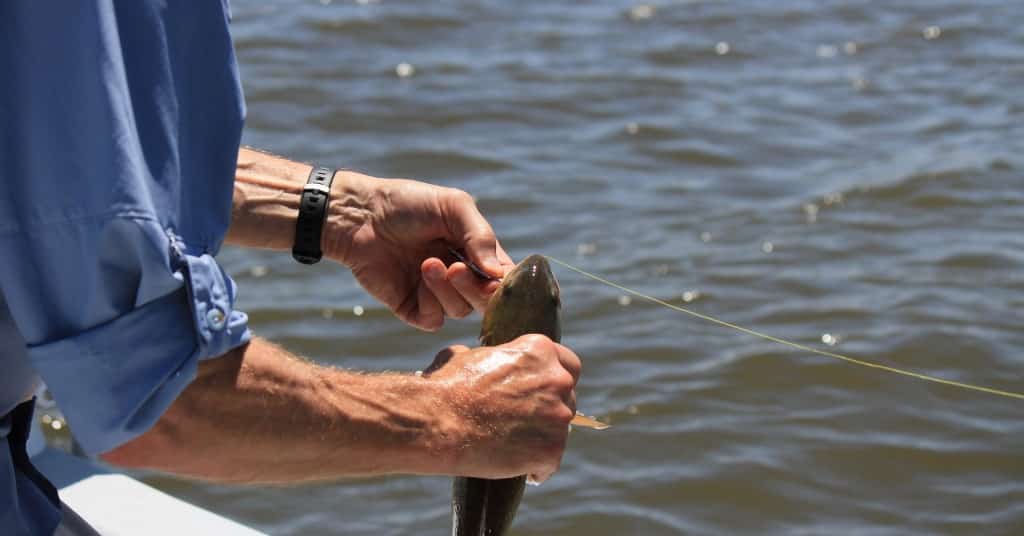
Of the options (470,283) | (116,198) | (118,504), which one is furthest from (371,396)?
(118,504)

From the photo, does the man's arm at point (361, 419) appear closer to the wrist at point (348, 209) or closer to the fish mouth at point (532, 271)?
the fish mouth at point (532, 271)

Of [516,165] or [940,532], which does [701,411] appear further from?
[516,165]

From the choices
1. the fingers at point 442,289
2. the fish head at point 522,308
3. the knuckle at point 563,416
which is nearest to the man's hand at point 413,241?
the fingers at point 442,289

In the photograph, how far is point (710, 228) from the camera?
7.51 m

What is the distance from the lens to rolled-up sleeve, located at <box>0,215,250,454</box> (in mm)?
1880

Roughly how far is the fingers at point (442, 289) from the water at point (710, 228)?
1.95 metres

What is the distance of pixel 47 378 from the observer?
1.95 meters

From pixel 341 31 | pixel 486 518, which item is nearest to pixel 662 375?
pixel 486 518

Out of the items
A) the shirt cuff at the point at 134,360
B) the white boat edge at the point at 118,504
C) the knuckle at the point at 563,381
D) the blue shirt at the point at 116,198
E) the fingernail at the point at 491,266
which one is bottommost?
the white boat edge at the point at 118,504

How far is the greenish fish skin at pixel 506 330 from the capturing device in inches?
117

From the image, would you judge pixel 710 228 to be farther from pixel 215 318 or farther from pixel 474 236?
pixel 215 318

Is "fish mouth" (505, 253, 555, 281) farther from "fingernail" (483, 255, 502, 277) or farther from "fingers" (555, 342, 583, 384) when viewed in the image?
"fingers" (555, 342, 583, 384)

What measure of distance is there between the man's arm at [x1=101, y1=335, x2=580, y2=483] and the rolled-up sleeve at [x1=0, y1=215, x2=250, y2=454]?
0.32 ft

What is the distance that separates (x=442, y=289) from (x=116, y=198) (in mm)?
1519
